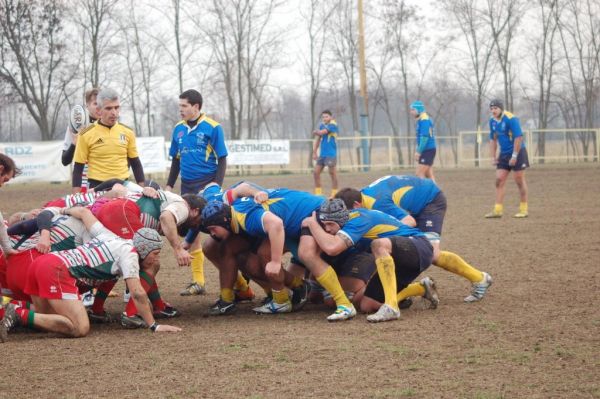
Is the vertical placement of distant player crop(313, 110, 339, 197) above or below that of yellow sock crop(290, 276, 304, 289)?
above

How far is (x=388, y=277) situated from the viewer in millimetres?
6469

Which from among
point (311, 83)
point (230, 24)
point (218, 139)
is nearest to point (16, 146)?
point (230, 24)

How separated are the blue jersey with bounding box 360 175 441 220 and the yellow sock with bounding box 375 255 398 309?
839 mm

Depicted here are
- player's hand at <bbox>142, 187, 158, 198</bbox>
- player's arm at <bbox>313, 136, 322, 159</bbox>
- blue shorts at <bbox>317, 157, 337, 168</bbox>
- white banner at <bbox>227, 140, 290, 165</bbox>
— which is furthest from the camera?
white banner at <bbox>227, 140, 290, 165</bbox>

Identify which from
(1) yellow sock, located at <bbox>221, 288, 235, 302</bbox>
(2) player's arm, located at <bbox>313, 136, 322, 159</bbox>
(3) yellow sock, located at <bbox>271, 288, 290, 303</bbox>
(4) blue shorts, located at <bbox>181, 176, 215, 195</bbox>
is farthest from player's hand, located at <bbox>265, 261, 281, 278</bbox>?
(2) player's arm, located at <bbox>313, 136, 322, 159</bbox>

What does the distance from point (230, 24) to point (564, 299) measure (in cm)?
3395

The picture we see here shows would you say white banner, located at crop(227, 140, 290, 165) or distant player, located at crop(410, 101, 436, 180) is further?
white banner, located at crop(227, 140, 290, 165)

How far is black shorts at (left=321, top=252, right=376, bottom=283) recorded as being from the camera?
6926mm

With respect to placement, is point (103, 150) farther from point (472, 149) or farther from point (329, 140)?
point (472, 149)

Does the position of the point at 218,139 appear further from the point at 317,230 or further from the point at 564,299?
the point at 564,299

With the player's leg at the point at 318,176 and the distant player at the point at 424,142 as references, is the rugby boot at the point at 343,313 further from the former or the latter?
the player's leg at the point at 318,176

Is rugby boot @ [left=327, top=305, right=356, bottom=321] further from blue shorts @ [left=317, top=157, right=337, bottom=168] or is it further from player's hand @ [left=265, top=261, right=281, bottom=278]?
blue shorts @ [left=317, top=157, right=337, bottom=168]

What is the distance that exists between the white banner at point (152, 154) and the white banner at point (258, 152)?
324 centimetres

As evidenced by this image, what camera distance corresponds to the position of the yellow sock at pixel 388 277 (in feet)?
21.1
